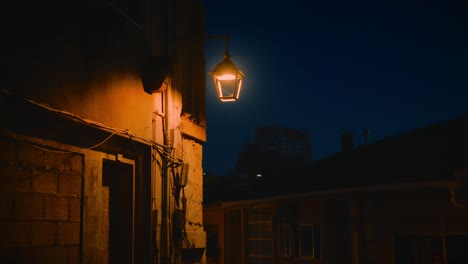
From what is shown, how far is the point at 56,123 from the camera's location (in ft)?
18.9

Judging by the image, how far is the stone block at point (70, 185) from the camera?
5871mm

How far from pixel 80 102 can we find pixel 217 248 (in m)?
19.3

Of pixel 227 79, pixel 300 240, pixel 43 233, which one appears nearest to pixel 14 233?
pixel 43 233

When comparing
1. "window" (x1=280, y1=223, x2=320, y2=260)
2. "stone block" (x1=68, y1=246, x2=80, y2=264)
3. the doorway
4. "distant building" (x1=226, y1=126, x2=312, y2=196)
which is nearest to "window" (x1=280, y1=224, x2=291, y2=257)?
"window" (x1=280, y1=223, x2=320, y2=260)

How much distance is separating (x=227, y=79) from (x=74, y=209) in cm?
354

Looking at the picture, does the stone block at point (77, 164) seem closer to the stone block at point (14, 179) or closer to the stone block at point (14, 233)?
the stone block at point (14, 179)

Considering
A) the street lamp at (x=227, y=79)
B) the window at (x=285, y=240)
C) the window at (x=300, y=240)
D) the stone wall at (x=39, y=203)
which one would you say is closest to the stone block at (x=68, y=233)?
the stone wall at (x=39, y=203)

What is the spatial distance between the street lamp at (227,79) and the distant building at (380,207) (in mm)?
5140

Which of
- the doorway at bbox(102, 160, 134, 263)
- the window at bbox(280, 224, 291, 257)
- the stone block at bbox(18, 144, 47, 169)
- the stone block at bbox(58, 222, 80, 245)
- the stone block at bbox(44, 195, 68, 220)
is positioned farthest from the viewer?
the window at bbox(280, 224, 291, 257)

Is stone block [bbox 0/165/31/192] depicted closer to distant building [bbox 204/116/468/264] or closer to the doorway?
the doorway

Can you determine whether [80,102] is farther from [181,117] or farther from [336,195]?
[336,195]

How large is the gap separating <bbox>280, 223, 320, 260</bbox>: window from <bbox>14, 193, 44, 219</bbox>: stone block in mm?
13740

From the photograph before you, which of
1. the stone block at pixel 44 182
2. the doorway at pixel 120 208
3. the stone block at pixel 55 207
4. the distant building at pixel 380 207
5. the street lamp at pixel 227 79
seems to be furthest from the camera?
the distant building at pixel 380 207

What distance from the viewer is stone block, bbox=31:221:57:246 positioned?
5375mm
